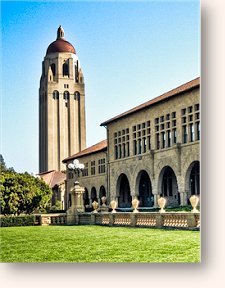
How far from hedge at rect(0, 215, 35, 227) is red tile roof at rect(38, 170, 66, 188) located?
0.87m

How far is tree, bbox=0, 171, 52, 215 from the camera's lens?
1192cm

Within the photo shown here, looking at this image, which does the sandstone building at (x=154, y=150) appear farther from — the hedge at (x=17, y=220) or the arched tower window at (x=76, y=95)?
the hedge at (x=17, y=220)

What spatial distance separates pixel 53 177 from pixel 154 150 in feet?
12.9

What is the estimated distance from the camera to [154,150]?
1738cm

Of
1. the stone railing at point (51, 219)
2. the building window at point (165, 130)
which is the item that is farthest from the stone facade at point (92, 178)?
the building window at point (165, 130)

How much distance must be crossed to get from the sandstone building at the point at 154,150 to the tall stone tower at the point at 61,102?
525 mm

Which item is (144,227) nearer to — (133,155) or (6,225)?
(6,225)

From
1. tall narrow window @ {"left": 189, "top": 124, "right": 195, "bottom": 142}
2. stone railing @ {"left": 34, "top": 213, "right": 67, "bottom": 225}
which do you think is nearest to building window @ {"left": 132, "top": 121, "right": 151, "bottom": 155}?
tall narrow window @ {"left": 189, "top": 124, "right": 195, "bottom": 142}

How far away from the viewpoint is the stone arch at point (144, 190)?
17739 mm

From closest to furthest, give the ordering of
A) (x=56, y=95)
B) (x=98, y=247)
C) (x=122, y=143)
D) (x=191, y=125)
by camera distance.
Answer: (x=98, y=247), (x=56, y=95), (x=191, y=125), (x=122, y=143)

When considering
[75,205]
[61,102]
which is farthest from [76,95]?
[75,205]

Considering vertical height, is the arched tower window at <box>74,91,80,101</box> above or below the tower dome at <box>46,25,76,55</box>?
below

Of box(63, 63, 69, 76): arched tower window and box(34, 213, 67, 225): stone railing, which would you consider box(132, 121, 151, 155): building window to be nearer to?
box(34, 213, 67, 225): stone railing

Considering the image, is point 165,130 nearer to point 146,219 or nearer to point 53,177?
point 53,177
